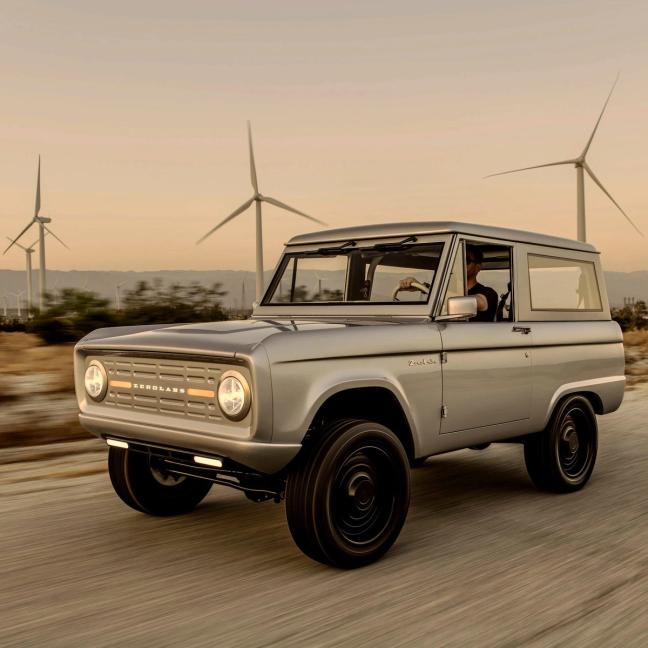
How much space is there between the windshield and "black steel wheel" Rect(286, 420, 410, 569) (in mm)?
1173

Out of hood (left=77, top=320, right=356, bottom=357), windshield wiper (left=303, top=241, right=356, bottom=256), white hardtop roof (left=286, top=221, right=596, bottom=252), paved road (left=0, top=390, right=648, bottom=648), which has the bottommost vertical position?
paved road (left=0, top=390, right=648, bottom=648)

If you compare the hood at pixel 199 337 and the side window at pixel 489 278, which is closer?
the hood at pixel 199 337

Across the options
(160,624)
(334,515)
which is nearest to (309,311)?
(334,515)

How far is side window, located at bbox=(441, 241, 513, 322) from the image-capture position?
5.30m

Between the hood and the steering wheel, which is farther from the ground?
the steering wheel

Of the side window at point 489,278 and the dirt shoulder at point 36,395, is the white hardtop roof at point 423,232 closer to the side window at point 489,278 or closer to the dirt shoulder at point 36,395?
the side window at point 489,278

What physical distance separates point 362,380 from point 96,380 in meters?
1.60

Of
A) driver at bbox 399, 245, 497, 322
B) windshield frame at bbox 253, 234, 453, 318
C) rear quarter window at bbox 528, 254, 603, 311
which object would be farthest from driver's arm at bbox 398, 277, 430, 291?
rear quarter window at bbox 528, 254, 603, 311

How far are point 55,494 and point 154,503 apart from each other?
961 millimetres

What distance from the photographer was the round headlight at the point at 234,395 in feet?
12.5

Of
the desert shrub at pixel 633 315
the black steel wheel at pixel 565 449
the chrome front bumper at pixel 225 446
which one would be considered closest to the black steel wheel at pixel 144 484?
the chrome front bumper at pixel 225 446

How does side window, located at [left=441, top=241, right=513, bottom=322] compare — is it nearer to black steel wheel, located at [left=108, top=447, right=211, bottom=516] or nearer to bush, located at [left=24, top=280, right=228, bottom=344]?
black steel wheel, located at [left=108, top=447, right=211, bottom=516]

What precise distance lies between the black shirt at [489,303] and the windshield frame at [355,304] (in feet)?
1.80

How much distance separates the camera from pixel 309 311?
5.62 meters
